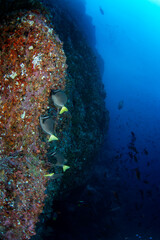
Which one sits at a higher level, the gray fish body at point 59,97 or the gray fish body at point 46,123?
the gray fish body at point 59,97

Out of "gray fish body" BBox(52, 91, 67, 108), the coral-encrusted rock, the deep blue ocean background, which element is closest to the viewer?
the coral-encrusted rock

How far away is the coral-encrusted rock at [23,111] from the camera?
8.09 feet

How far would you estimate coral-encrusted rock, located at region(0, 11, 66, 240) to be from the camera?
247 centimetres

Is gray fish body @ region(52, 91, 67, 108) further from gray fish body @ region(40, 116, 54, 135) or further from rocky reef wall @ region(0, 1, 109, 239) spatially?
gray fish body @ region(40, 116, 54, 135)

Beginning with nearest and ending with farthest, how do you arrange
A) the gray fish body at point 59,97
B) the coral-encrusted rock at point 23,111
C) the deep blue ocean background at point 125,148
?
1. the coral-encrusted rock at point 23,111
2. the gray fish body at point 59,97
3. the deep blue ocean background at point 125,148

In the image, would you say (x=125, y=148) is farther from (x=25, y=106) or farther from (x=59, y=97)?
(x=25, y=106)

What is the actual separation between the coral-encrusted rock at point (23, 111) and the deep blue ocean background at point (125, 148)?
303 cm

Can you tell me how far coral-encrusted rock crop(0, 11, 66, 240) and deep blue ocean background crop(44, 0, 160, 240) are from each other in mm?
3026

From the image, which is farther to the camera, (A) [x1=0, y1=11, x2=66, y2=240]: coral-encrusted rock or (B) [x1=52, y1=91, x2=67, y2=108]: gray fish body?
(B) [x1=52, y1=91, x2=67, y2=108]: gray fish body

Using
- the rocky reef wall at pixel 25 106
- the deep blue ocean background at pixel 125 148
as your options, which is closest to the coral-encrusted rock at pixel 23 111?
the rocky reef wall at pixel 25 106

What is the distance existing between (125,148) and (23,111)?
60.1 feet

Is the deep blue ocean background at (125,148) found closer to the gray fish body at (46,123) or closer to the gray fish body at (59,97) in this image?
the gray fish body at (46,123)

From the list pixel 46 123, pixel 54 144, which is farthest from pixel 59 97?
pixel 54 144

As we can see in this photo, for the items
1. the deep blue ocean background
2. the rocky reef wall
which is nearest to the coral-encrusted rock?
the rocky reef wall
